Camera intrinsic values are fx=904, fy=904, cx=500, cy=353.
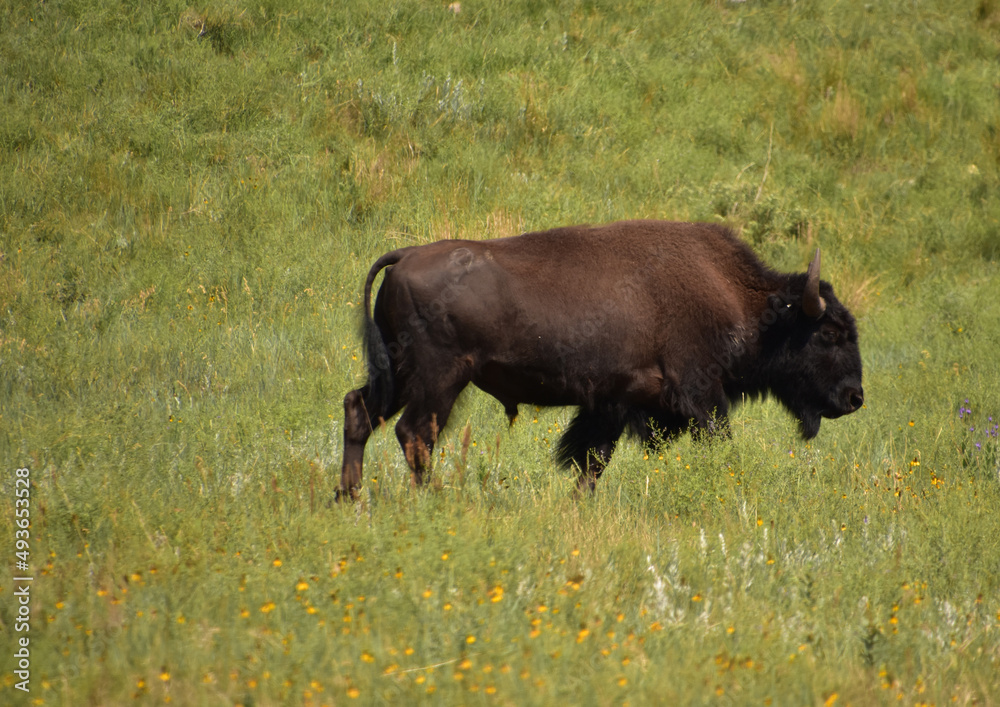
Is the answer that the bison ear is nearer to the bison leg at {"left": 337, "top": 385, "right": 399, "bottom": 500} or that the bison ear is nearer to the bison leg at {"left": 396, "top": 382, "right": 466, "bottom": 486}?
the bison leg at {"left": 396, "top": 382, "right": 466, "bottom": 486}

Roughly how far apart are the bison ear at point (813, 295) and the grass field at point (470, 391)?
1.03 metres

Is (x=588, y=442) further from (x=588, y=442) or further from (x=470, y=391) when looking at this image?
(x=470, y=391)

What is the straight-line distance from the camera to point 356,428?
507 cm

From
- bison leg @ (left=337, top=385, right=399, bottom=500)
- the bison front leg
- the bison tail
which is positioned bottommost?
the bison front leg

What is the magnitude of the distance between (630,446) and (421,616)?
385 centimetres

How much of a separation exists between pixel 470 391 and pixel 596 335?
2414mm

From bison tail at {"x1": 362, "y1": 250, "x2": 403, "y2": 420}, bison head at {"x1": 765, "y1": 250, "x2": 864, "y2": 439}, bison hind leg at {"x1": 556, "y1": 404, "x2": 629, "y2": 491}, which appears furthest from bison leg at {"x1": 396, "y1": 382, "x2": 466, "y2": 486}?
bison head at {"x1": 765, "y1": 250, "x2": 864, "y2": 439}

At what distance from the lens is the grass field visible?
3.20 meters

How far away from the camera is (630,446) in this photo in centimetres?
686

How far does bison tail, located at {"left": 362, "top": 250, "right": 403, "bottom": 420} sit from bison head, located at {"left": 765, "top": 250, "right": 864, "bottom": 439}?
2.58 metres

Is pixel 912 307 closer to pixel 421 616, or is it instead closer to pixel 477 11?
pixel 477 11

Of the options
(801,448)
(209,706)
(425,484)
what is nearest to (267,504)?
(425,484)

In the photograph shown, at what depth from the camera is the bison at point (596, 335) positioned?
16.2ft

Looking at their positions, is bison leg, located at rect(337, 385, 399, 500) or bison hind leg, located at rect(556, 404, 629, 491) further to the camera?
bison hind leg, located at rect(556, 404, 629, 491)
